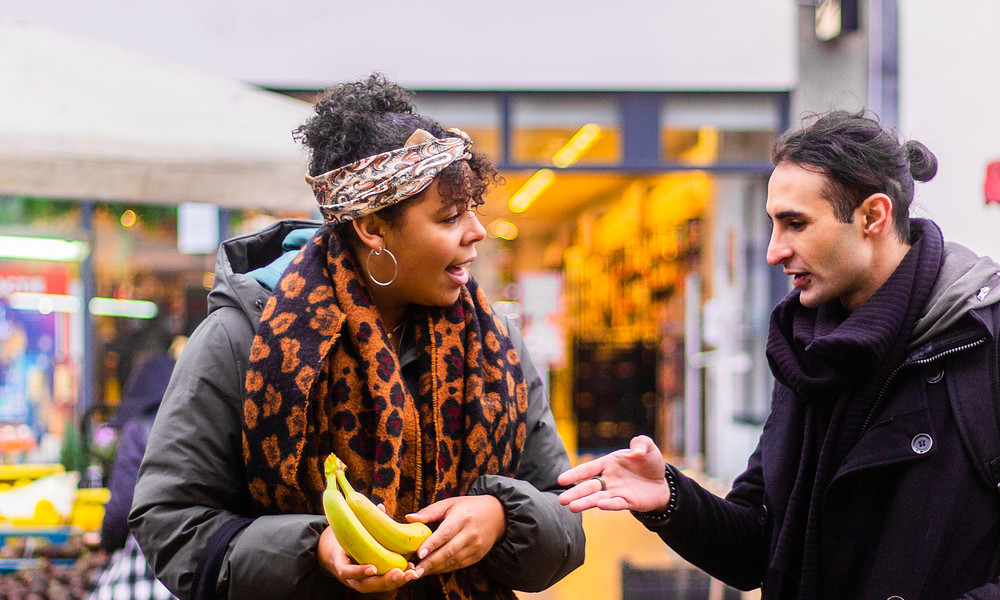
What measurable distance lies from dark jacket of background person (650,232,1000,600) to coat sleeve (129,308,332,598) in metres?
1.02

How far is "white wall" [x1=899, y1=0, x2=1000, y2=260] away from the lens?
160 inches

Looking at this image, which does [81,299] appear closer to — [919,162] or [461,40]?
[461,40]

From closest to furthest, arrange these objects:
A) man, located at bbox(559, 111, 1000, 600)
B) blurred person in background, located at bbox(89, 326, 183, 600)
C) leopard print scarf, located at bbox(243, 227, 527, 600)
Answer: man, located at bbox(559, 111, 1000, 600) → leopard print scarf, located at bbox(243, 227, 527, 600) → blurred person in background, located at bbox(89, 326, 183, 600)

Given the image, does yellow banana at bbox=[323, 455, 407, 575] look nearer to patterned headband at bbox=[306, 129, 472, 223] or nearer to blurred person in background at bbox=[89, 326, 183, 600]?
patterned headband at bbox=[306, 129, 472, 223]

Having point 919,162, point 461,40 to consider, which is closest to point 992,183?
point 919,162

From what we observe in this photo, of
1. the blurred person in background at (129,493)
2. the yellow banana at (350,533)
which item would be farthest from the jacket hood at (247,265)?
the blurred person in background at (129,493)

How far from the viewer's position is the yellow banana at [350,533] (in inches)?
65.4

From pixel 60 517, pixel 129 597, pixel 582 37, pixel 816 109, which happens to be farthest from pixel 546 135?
pixel 129 597

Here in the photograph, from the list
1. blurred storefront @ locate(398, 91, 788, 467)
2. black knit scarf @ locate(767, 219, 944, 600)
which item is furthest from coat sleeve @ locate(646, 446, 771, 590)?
blurred storefront @ locate(398, 91, 788, 467)

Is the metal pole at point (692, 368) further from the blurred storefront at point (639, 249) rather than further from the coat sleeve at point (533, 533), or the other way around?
the coat sleeve at point (533, 533)

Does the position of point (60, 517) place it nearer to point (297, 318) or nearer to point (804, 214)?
point (297, 318)

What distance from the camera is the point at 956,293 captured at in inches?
72.4

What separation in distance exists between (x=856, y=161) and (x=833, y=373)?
1.40ft

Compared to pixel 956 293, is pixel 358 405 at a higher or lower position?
lower
